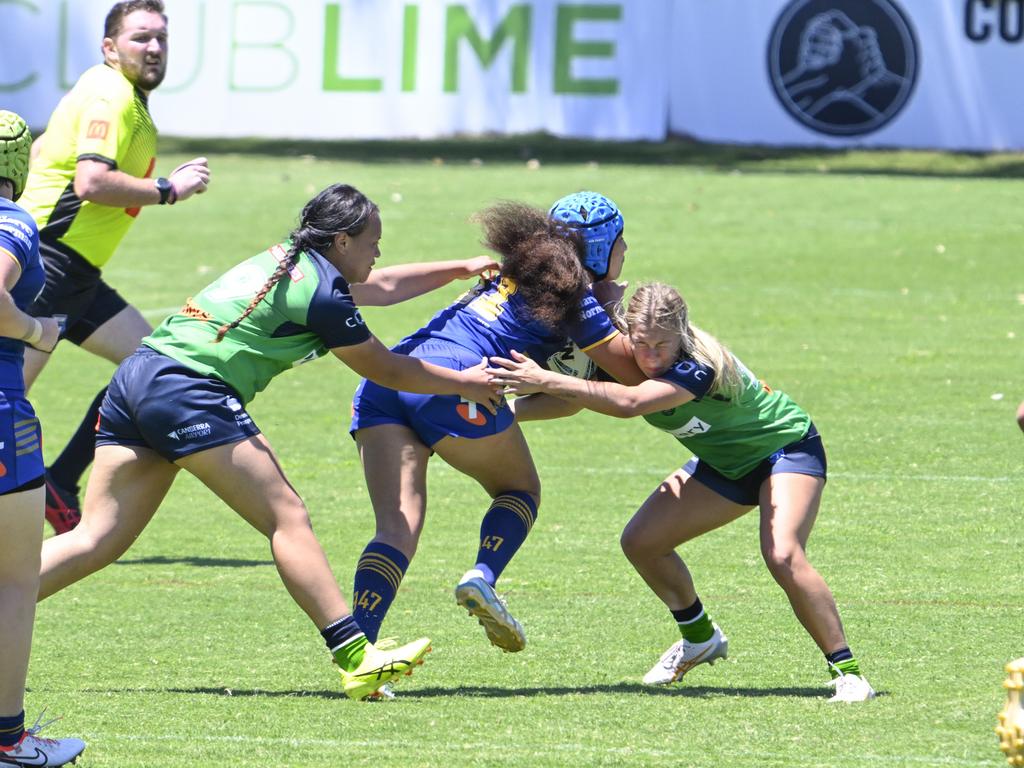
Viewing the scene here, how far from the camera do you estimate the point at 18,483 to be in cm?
488

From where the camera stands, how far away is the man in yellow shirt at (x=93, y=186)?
8.41m

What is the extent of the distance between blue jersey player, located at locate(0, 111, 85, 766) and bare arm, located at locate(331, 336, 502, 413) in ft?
4.05

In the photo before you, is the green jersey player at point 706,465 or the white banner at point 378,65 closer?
the green jersey player at point 706,465

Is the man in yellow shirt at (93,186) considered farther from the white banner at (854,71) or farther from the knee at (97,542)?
the white banner at (854,71)

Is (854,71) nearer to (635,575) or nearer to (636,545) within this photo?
(635,575)

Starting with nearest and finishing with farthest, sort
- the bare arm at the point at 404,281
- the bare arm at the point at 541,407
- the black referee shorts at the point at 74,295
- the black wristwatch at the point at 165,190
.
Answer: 1. the bare arm at the point at 541,407
2. the bare arm at the point at 404,281
3. the black wristwatch at the point at 165,190
4. the black referee shorts at the point at 74,295

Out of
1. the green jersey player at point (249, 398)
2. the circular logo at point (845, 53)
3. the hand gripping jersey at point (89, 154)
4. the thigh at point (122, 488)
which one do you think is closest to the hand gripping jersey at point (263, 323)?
the green jersey player at point (249, 398)

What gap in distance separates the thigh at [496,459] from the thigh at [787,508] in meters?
0.84

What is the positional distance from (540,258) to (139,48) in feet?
10.3

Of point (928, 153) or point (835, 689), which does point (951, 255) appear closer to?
point (928, 153)

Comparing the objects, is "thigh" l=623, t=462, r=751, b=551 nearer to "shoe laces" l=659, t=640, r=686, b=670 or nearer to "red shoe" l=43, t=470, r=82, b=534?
"shoe laces" l=659, t=640, r=686, b=670

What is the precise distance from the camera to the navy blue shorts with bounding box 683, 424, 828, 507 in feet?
21.0

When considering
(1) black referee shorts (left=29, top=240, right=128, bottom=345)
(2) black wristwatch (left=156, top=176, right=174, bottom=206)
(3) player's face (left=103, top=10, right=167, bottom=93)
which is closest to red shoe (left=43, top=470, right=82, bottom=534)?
(1) black referee shorts (left=29, top=240, right=128, bottom=345)

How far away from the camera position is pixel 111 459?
19.6ft
